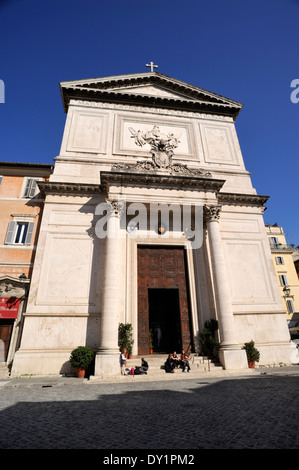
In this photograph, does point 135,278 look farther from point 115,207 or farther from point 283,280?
point 283,280

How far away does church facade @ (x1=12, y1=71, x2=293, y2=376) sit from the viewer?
13.2 m

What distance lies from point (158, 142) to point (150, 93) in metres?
6.31

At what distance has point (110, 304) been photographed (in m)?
12.6

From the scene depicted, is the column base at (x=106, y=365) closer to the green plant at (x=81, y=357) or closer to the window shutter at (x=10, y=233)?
the green plant at (x=81, y=357)

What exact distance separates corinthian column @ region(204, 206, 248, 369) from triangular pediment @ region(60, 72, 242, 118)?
11787 millimetres

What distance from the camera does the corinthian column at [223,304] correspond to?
41.3 ft

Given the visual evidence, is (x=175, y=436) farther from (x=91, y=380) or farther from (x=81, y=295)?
(x=81, y=295)

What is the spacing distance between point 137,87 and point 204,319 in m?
20.0

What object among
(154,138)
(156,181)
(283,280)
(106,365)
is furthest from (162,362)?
(283,280)

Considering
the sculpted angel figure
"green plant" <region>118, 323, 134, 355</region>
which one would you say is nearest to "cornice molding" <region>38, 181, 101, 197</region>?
the sculpted angel figure
